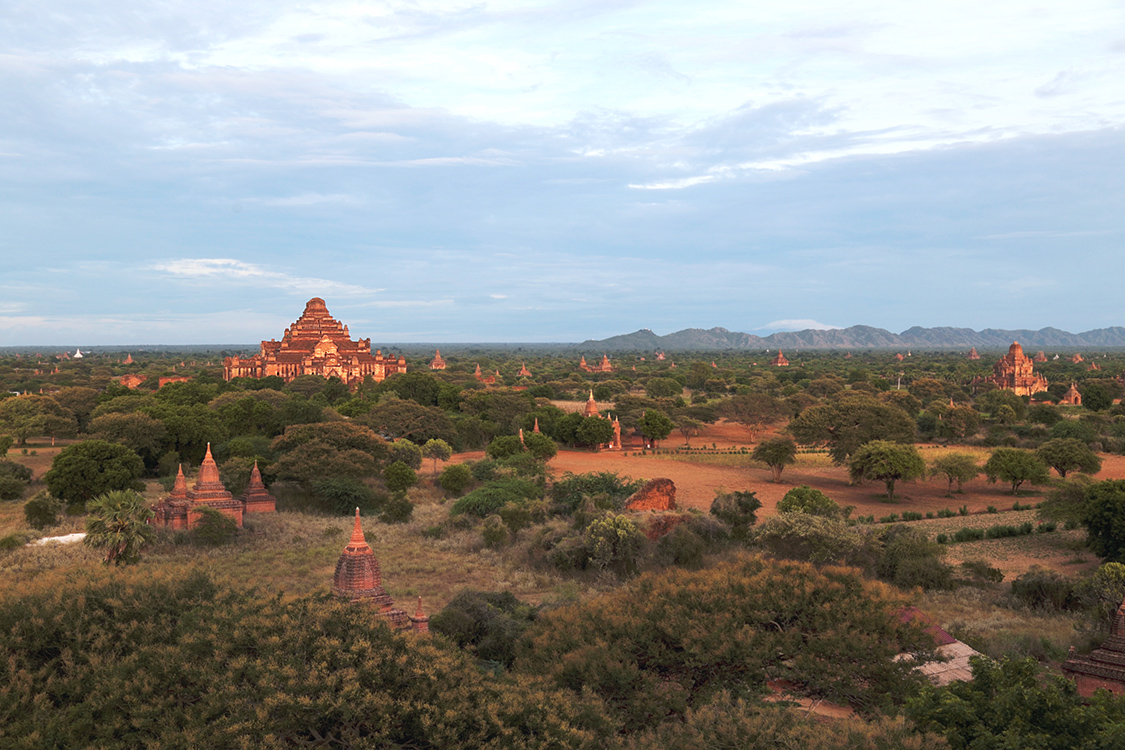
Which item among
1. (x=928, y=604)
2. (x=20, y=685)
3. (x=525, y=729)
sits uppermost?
(x=20, y=685)

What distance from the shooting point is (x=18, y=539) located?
78.4 feet

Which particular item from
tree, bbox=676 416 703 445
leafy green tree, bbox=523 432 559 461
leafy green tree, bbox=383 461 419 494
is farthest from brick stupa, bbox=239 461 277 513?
tree, bbox=676 416 703 445

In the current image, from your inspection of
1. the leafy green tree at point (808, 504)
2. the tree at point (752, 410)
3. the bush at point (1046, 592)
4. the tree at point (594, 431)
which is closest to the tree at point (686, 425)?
the tree at point (752, 410)

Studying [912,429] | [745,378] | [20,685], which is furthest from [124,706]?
[745,378]

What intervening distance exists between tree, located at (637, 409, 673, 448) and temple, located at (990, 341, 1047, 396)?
159 ft

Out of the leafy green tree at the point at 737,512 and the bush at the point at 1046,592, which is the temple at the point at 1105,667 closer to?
the bush at the point at 1046,592

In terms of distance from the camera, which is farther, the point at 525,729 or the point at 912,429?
the point at 912,429

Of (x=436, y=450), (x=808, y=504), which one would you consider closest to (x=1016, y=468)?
(x=808, y=504)

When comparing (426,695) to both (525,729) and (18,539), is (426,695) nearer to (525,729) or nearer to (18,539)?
(525,729)

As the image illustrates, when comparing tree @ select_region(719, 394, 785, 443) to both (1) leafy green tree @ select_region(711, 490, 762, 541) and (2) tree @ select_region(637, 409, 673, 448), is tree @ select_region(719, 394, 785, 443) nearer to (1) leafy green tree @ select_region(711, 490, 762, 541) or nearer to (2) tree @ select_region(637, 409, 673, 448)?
(2) tree @ select_region(637, 409, 673, 448)

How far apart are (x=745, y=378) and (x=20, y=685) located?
100 meters

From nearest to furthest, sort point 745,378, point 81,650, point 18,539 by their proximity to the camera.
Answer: point 81,650, point 18,539, point 745,378

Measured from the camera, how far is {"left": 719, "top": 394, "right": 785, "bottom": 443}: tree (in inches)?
2168

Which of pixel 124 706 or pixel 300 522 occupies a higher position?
pixel 124 706
